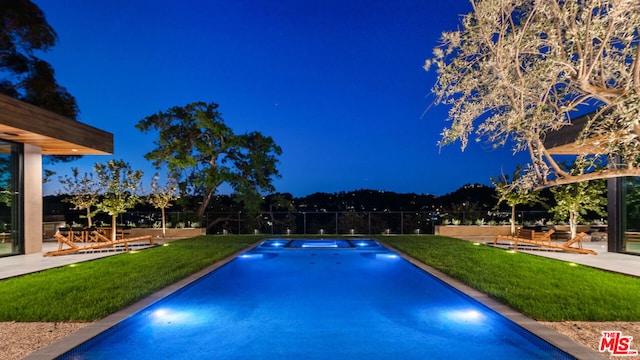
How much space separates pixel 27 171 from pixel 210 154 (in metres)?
8.26

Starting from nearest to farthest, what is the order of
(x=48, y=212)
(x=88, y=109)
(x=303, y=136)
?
(x=48, y=212), (x=88, y=109), (x=303, y=136)

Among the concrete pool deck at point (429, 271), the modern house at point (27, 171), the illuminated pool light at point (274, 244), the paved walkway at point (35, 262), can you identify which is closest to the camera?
the concrete pool deck at point (429, 271)

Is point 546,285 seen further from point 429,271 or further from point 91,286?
point 91,286

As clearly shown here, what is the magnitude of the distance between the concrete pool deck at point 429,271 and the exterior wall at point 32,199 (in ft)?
2.34

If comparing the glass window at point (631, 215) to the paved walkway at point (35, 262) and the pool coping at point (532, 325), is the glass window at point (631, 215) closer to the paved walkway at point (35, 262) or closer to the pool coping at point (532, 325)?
the pool coping at point (532, 325)

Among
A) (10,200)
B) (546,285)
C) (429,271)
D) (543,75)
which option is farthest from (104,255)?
(543,75)

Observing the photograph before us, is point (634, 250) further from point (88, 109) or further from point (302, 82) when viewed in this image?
point (88, 109)

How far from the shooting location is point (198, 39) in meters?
24.2

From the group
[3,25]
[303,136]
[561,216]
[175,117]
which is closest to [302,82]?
[303,136]

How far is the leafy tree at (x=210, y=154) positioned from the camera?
18.9 meters

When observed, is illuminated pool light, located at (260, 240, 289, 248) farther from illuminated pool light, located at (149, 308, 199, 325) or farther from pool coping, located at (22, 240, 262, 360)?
illuminated pool light, located at (149, 308, 199, 325)

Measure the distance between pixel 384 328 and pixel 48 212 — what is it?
20.7 m

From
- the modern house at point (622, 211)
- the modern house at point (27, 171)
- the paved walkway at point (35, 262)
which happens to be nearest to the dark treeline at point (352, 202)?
the modern house at point (622, 211)

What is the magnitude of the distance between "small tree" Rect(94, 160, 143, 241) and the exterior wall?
211 centimetres
